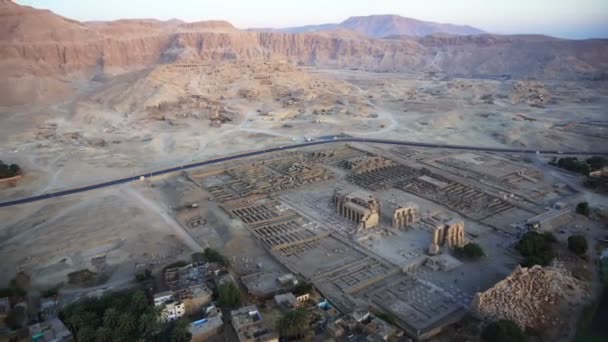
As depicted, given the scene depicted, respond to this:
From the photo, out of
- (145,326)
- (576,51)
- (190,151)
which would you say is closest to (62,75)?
(190,151)

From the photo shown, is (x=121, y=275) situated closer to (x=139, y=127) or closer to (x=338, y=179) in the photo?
(x=338, y=179)

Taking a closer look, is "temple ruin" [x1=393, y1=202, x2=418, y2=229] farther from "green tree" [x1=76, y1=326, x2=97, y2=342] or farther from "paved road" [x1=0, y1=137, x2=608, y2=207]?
"paved road" [x1=0, y1=137, x2=608, y2=207]

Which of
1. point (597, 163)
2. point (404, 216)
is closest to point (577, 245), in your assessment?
point (404, 216)

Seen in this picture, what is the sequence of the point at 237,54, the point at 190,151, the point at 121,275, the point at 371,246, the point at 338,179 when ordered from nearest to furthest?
the point at 121,275, the point at 371,246, the point at 338,179, the point at 190,151, the point at 237,54

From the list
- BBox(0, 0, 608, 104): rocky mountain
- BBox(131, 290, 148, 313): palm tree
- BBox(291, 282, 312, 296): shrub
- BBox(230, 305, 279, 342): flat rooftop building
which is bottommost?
BBox(291, 282, 312, 296): shrub

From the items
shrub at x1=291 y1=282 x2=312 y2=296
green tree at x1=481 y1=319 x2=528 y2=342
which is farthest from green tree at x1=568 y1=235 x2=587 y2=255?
shrub at x1=291 y1=282 x2=312 y2=296

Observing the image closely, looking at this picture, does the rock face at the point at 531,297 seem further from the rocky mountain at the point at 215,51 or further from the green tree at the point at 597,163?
the rocky mountain at the point at 215,51
